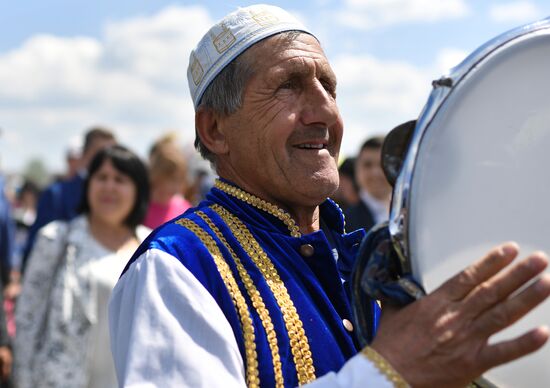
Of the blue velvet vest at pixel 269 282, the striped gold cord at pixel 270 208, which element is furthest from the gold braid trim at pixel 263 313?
the striped gold cord at pixel 270 208

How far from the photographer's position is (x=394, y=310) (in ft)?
5.42

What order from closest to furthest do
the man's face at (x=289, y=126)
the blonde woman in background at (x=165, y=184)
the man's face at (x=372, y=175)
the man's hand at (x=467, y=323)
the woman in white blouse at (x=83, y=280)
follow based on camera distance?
the man's hand at (x=467, y=323), the man's face at (x=289, y=126), the woman in white blouse at (x=83, y=280), the man's face at (x=372, y=175), the blonde woman in background at (x=165, y=184)

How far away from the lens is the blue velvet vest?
193cm

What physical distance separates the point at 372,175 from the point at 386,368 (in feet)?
15.7

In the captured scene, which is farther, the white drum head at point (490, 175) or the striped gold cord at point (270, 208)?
the striped gold cord at point (270, 208)

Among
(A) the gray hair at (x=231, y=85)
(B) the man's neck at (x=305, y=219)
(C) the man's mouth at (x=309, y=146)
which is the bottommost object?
(B) the man's neck at (x=305, y=219)

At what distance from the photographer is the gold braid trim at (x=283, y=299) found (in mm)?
1943

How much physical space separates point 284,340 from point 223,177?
570mm

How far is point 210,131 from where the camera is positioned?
236 centimetres

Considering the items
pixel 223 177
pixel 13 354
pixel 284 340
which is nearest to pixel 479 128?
pixel 284 340

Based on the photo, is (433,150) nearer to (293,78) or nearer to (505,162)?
(505,162)

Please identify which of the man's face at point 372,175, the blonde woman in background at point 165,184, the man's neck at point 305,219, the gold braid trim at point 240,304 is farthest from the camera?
the blonde woman in background at point 165,184

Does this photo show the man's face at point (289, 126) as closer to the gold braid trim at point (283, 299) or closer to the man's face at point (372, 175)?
the gold braid trim at point (283, 299)

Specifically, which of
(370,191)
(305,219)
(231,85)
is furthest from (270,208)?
(370,191)
